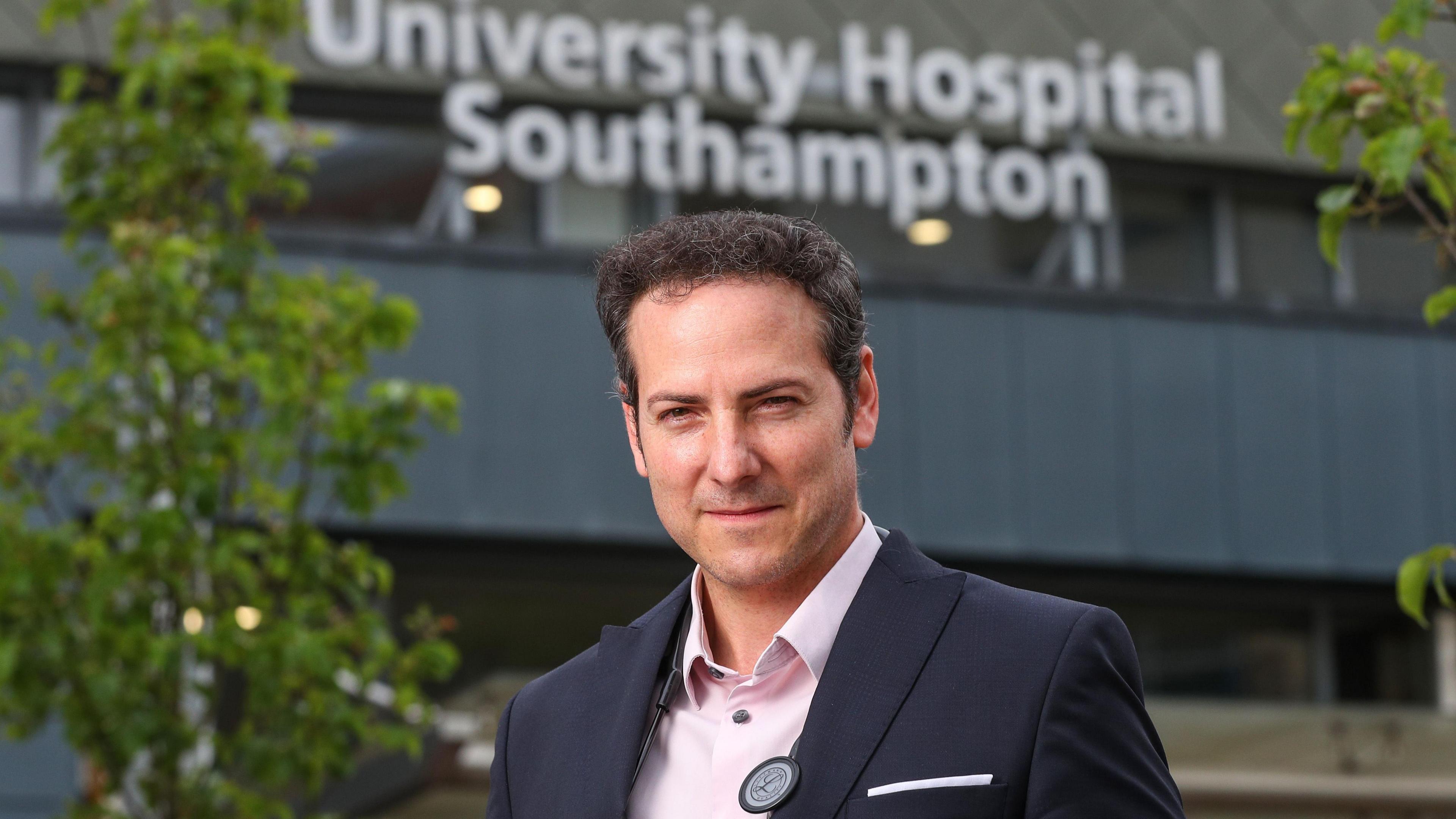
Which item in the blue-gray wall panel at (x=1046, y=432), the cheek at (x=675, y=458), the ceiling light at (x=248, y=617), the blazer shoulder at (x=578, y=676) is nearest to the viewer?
the cheek at (x=675, y=458)

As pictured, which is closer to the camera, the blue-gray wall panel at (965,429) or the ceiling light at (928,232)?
the blue-gray wall panel at (965,429)

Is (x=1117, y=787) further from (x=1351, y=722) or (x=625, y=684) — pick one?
(x=1351, y=722)

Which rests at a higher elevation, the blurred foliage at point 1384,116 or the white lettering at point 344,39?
the white lettering at point 344,39

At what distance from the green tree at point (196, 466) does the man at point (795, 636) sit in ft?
12.9

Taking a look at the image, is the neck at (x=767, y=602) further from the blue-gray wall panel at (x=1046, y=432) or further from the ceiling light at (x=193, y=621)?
the blue-gray wall panel at (x=1046, y=432)

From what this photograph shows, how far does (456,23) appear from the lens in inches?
492

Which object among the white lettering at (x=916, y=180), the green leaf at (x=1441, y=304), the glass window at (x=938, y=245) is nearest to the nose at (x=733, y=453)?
the green leaf at (x=1441, y=304)

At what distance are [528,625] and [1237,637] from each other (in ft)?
19.0

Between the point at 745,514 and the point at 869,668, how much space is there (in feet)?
0.86

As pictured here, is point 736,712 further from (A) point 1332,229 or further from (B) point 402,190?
(B) point 402,190

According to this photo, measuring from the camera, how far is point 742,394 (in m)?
2.33

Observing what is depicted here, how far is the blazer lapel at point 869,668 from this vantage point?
2.21 m

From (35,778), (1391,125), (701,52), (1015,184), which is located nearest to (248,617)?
(1391,125)

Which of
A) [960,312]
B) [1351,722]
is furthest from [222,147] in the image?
[1351,722]
